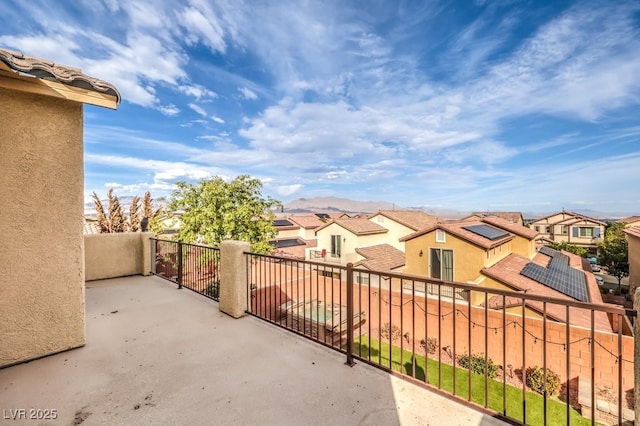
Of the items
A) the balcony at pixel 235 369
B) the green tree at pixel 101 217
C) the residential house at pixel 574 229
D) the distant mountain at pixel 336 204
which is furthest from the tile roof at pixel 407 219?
the distant mountain at pixel 336 204

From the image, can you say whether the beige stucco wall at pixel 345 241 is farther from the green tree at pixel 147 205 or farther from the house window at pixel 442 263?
the green tree at pixel 147 205

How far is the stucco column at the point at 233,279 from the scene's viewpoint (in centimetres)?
427

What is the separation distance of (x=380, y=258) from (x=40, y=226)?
1843 centimetres

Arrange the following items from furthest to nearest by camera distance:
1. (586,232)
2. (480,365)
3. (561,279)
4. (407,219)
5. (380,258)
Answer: (586,232), (407,219), (380,258), (561,279), (480,365)

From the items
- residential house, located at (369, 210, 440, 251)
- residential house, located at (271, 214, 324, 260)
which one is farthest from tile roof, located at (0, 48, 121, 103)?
residential house, located at (271, 214, 324, 260)

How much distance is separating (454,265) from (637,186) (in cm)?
2714

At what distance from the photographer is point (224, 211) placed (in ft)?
36.7

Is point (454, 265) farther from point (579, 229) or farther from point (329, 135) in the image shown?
point (579, 229)

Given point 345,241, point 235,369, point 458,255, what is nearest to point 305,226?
point 345,241

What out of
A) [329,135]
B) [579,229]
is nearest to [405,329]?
[329,135]

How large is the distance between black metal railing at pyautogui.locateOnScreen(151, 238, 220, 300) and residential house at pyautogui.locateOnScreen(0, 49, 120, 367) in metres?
2.29

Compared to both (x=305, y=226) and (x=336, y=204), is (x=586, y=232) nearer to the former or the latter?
(x=305, y=226)

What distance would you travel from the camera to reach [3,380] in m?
2.66

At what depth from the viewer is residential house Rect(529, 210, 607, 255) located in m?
30.9
